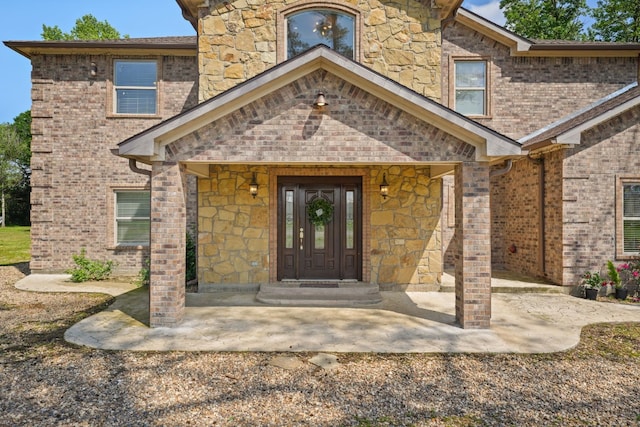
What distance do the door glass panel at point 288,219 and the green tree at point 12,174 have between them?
3395 cm

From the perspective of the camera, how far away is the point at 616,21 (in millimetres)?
18719

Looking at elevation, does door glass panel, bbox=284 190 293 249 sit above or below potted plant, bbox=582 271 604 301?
above

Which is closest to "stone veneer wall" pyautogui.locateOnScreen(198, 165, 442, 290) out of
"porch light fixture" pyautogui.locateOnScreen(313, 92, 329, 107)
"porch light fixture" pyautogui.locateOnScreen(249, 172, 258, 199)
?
"porch light fixture" pyautogui.locateOnScreen(249, 172, 258, 199)

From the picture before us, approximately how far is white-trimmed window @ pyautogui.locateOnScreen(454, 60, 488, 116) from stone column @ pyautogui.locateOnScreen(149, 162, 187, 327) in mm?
8917

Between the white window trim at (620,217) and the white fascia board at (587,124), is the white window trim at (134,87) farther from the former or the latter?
the white window trim at (620,217)

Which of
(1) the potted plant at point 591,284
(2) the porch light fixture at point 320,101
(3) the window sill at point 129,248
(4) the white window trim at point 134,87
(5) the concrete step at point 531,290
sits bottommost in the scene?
(5) the concrete step at point 531,290

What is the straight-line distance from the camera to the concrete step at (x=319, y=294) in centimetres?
774

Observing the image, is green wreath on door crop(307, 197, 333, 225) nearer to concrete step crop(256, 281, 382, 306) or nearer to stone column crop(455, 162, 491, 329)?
concrete step crop(256, 281, 382, 306)

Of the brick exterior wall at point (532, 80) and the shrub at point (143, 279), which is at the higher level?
the brick exterior wall at point (532, 80)

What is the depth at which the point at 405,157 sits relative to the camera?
6.08 m

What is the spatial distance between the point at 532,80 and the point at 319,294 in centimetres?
944

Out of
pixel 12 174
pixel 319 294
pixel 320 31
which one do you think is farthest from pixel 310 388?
pixel 12 174

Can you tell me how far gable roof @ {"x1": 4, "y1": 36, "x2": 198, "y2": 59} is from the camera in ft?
34.4

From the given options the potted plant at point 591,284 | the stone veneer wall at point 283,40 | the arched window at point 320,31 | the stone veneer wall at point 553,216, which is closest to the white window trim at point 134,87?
the stone veneer wall at point 283,40
